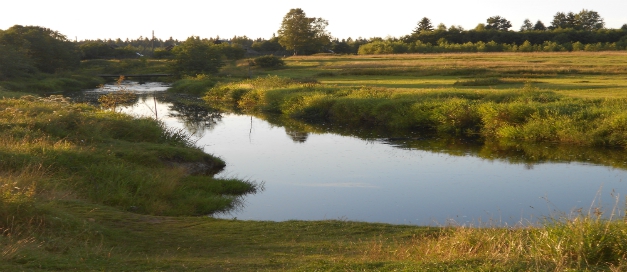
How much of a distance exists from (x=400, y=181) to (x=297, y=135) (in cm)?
1007

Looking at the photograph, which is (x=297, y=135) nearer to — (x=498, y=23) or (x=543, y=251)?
(x=543, y=251)

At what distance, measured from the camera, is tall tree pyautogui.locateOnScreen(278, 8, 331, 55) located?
90.4m

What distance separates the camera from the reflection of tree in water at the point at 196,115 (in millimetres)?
28266

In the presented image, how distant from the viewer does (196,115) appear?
3312 cm

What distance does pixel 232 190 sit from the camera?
593 inches

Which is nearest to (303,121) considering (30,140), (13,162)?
(30,140)

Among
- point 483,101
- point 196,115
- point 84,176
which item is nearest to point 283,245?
point 84,176

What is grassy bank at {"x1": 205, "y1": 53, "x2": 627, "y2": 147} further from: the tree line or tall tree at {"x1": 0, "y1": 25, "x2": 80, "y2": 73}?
tall tree at {"x1": 0, "y1": 25, "x2": 80, "y2": 73}

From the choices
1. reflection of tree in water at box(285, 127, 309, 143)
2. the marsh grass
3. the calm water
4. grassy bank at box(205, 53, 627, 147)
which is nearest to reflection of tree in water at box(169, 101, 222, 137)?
the calm water

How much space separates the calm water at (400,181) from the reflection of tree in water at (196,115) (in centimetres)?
283

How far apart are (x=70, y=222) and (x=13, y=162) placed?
4124 millimetres

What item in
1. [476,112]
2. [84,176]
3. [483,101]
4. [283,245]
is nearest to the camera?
[283,245]

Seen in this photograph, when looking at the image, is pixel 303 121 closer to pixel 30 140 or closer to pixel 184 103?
pixel 184 103

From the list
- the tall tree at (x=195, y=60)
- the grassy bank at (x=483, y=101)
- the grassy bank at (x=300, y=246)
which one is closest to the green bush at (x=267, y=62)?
the tall tree at (x=195, y=60)
